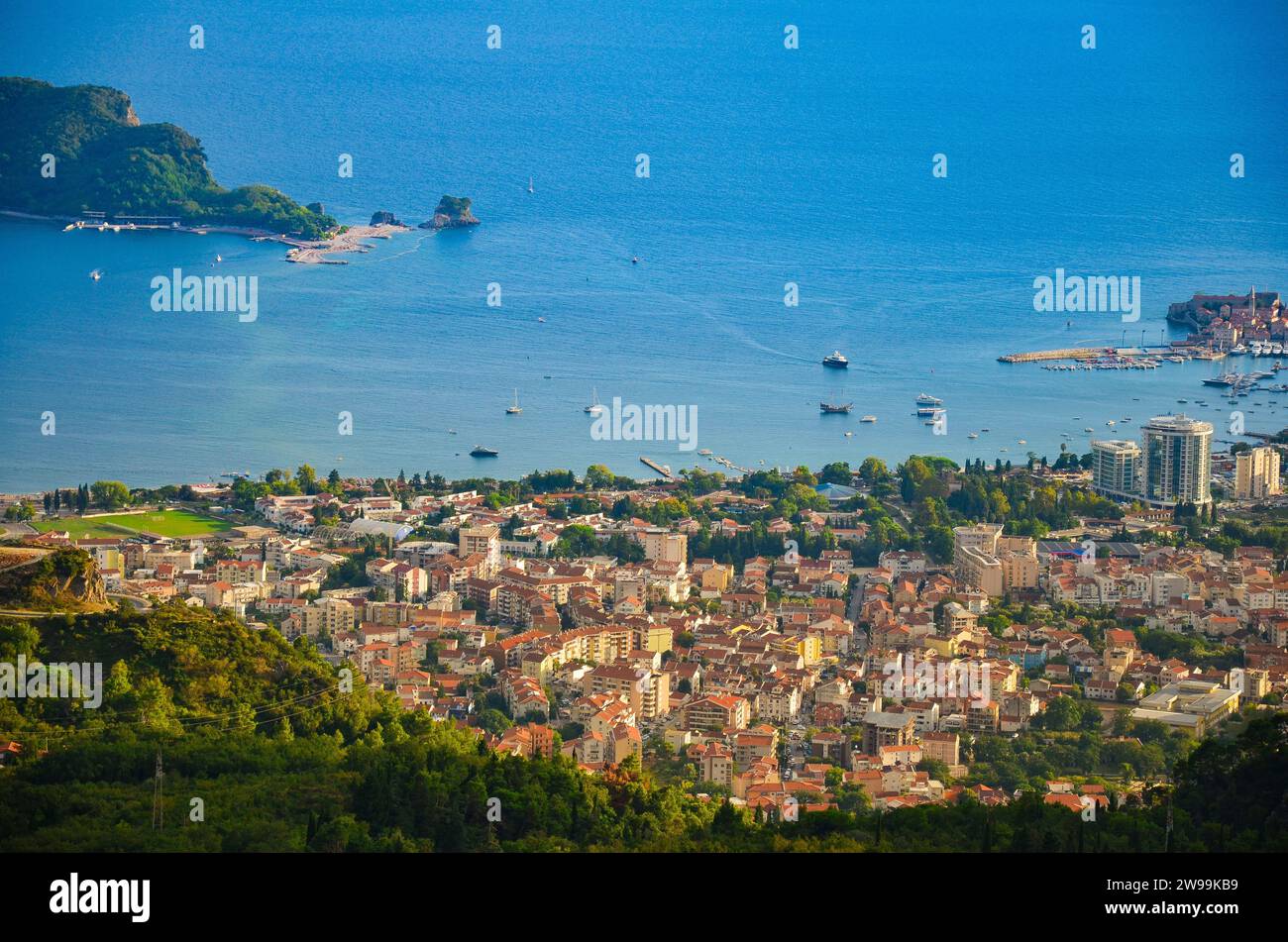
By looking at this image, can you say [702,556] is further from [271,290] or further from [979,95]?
[979,95]

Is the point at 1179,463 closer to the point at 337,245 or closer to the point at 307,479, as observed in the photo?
the point at 307,479

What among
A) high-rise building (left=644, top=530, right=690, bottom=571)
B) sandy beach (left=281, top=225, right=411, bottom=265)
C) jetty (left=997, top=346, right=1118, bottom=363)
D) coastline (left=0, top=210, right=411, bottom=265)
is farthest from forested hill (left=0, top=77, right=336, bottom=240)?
high-rise building (left=644, top=530, right=690, bottom=571)

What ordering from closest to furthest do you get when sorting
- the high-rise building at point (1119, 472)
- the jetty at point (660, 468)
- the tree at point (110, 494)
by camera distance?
the tree at point (110, 494) → the high-rise building at point (1119, 472) → the jetty at point (660, 468)

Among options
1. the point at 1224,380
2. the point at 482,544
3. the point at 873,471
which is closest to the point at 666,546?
the point at 482,544

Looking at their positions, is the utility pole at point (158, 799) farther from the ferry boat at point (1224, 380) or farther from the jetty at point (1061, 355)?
the jetty at point (1061, 355)

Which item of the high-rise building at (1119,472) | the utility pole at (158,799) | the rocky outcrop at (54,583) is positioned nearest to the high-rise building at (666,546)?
the high-rise building at (1119,472)

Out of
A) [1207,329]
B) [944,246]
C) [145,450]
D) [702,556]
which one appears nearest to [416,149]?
[944,246]
